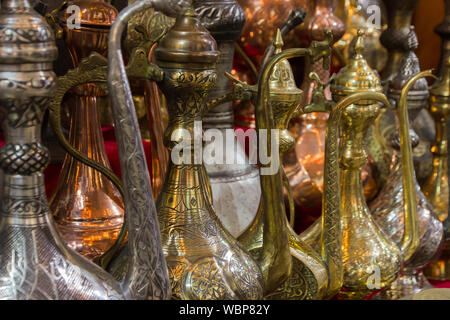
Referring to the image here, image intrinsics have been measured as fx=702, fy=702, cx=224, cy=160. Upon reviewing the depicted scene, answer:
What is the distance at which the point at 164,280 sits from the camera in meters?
0.50

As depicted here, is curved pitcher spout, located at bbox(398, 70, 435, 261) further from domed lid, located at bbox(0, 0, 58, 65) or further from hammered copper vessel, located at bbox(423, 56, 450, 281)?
domed lid, located at bbox(0, 0, 58, 65)

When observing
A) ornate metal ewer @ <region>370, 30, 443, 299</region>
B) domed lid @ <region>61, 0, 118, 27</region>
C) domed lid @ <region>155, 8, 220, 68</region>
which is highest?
domed lid @ <region>61, 0, 118, 27</region>

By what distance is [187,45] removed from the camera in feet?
1.78

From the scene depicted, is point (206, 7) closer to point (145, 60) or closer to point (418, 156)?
point (145, 60)

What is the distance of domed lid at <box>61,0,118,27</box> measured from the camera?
2.11 feet

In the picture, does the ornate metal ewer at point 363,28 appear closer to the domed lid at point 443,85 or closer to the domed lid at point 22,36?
the domed lid at point 443,85

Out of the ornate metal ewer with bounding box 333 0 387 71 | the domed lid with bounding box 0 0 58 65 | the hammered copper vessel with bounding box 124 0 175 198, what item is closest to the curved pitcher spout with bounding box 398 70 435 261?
the hammered copper vessel with bounding box 124 0 175 198

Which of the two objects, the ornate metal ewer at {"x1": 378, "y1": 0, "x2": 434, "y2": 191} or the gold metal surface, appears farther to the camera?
the ornate metal ewer at {"x1": 378, "y1": 0, "x2": 434, "y2": 191}

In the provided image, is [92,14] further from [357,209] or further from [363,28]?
[363,28]

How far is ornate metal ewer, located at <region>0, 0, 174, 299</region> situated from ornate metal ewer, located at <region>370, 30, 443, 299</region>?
0.46m

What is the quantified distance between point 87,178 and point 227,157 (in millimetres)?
229

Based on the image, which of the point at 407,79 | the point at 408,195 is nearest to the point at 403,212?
the point at 408,195
